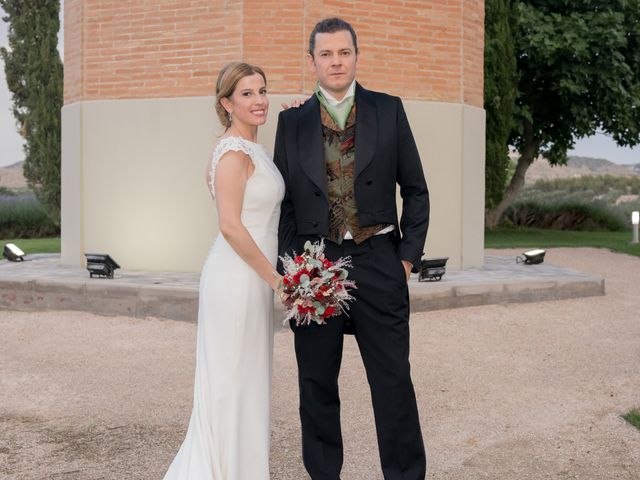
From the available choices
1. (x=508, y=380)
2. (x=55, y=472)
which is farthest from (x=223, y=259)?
(x=508, y=380)

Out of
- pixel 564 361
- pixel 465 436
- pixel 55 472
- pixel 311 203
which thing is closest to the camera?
pixel 311 203

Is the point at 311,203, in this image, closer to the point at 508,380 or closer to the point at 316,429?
the point at 316,429

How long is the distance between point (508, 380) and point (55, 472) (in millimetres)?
3629

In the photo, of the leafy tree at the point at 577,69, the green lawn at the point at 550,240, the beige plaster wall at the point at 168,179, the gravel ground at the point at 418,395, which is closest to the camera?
the gravel ground at the point at 418,395

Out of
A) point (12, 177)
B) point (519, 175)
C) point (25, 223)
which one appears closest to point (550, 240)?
point (519, 175)

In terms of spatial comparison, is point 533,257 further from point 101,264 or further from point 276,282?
point 276,282

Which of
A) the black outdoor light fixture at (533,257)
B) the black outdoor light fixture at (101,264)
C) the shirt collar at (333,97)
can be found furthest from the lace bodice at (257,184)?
the black outdoor light fixture at (533,257)

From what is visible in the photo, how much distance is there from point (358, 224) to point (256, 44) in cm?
740

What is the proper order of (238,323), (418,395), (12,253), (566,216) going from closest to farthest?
1. (238,323)
2. (418,395)
3. (12,253)
4. (566,216)

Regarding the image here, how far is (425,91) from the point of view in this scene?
11328mm

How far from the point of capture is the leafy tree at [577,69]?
66.4 ft

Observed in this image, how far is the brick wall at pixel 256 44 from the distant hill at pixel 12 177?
66.5 m

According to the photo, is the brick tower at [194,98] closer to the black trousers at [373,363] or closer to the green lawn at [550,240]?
the green lawn at [550,240]

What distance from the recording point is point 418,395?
5949mm
